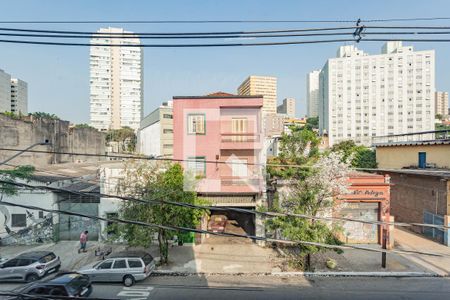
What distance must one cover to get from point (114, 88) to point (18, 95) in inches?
1647

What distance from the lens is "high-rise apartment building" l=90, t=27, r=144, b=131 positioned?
12756 centimetres

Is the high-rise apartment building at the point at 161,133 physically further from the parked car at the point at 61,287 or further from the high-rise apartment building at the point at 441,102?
the high-rise apartment building at the point at 441,102

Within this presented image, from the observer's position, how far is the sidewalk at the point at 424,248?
14370 mm

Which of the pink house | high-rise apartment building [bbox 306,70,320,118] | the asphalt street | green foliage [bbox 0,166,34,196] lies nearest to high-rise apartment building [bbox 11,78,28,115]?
green foliage [bbox 0,166,34,196]

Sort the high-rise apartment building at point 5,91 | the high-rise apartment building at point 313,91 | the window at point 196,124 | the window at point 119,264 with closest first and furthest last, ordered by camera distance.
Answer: the window at point 119,264 < the window at point 196,124 < the high-rise apartment building at point 5,91 < the high-rise apartment building at point 313,91

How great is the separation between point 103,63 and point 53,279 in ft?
445

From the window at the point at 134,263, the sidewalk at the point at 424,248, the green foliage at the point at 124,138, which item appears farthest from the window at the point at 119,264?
the green foliage at the point at 124,138

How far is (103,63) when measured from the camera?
12912 cm

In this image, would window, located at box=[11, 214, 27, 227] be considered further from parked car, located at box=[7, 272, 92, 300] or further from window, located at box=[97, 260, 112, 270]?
parked car, located at box=[7, 272, 92, 300]

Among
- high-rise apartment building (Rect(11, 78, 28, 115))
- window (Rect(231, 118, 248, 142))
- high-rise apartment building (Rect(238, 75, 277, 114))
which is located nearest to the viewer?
window (Rect(231, 118, 248, 142))

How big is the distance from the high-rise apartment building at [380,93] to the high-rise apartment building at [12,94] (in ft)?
390

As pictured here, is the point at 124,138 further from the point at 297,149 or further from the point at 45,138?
the point at 297,149

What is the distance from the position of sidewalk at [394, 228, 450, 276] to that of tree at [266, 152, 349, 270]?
5.03m

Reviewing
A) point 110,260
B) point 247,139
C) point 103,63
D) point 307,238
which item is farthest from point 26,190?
point 103,63
